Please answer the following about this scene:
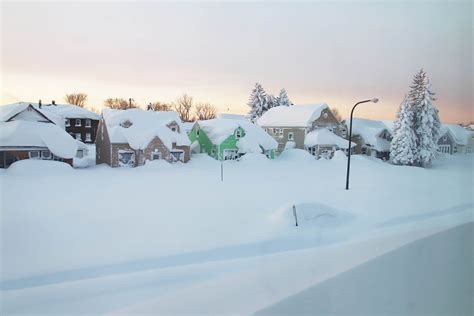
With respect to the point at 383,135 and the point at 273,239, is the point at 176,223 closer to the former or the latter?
the point at 273,239

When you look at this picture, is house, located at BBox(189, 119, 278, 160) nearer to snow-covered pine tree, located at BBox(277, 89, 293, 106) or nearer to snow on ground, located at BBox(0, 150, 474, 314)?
snow-covered pine tree, located at BBox(277, 89, 293, 106)

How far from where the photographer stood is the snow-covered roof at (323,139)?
3130cm

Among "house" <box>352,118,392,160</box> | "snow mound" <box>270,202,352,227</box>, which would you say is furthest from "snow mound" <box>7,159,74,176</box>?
"house" <box>352,118,392,160</box>

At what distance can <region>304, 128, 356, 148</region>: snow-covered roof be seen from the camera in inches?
1232

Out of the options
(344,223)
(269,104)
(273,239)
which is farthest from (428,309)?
(269,104)

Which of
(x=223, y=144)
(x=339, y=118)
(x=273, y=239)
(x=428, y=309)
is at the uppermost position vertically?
(x=339, y=118)

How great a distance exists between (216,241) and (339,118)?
3003cm

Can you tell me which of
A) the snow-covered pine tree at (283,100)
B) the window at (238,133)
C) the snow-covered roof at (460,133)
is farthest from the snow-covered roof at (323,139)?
the snow-covered roof at (460,133)

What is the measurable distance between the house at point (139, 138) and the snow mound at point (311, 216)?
16514mm

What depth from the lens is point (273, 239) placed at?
333 inches

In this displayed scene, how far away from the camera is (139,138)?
80.1 ft

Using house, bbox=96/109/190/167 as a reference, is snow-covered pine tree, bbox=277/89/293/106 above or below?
above

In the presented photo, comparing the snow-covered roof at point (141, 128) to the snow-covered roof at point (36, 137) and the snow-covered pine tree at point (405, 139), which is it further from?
the snow-covered pine tree at point (405, 139)

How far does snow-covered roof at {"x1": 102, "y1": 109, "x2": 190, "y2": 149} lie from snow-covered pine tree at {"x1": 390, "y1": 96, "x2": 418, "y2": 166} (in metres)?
18.5
